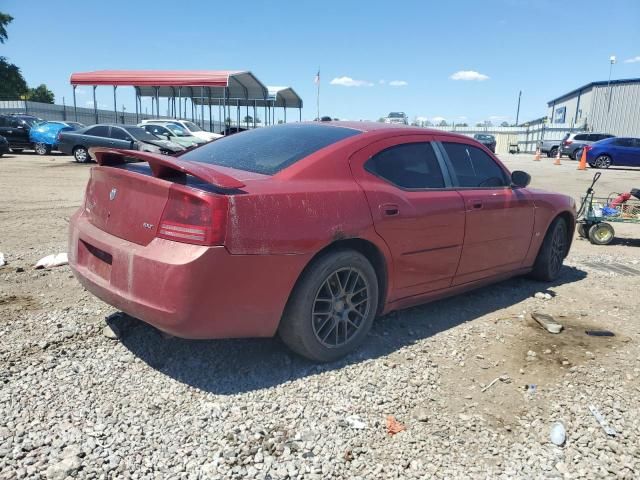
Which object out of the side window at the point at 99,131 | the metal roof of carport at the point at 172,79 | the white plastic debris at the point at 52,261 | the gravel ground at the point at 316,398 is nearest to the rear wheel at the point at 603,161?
the metal roof of carport at the point at 172,79

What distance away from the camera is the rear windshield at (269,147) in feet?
10.5

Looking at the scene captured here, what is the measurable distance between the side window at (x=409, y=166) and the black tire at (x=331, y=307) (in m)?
0.66

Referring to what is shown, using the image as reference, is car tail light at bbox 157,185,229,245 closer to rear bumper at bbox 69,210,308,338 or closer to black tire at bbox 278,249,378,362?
rear bumper at bbox 69,210,308,338

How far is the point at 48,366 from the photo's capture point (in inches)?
117

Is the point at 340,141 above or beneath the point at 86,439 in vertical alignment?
above

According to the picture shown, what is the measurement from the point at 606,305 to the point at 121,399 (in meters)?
4.14

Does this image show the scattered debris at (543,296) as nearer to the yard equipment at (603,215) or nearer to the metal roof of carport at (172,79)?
the yard equipment at (603,215)

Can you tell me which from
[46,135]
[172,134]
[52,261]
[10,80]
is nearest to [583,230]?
[52,261]

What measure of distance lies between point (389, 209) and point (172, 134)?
18855 millimetres

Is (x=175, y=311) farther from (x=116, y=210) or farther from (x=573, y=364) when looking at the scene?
(x=573, y=364)

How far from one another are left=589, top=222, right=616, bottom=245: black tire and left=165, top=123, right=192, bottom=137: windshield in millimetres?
17251

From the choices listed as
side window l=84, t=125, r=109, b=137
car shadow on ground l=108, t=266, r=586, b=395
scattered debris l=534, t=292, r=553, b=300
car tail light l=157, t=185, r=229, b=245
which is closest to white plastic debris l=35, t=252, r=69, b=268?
car shadow on ground l=108, t=266, r=586, b=395

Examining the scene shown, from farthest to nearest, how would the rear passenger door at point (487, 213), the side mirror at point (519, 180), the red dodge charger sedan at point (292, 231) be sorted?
the side mirror at point (519, 180) < the rear passenger door at point (487, 213) < the red dodge charger sedan at point (292, 231)

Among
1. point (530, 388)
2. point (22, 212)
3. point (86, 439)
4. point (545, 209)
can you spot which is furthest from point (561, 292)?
point (22, 212)
